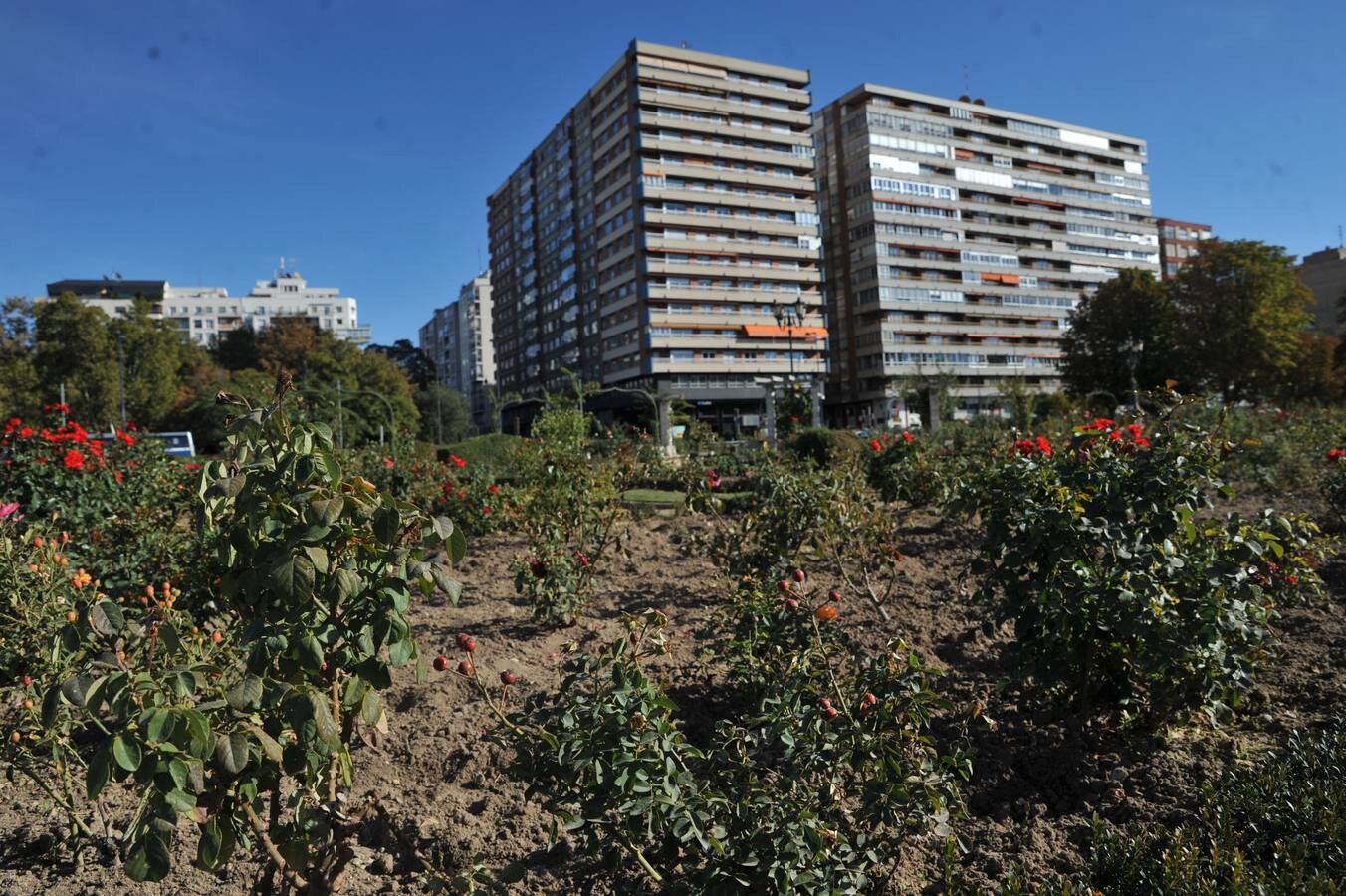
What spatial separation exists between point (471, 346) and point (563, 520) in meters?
114

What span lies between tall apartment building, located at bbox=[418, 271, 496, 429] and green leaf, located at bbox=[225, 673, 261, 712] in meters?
102

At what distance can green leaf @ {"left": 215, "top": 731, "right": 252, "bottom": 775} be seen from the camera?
172 centimetres

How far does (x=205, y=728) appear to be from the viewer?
5.47 feet

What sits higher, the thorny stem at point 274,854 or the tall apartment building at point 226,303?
the tall apartment building at point 226,303

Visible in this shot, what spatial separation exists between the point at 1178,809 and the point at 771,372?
57.8 meters

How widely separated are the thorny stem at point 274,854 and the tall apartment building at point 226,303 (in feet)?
334

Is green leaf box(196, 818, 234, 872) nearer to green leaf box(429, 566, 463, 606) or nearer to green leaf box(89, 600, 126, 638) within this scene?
green leaf box(89, 600, 126, 638)

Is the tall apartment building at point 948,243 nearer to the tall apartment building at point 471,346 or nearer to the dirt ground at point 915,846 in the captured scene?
the tall apartment building at point 471,346

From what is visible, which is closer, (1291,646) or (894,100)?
(1291,646)

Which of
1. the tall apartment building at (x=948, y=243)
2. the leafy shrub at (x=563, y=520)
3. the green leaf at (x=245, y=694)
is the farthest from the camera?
the tall apartment building at (x=948, y=243)

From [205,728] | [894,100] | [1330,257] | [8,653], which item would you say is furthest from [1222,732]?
[1330,257]

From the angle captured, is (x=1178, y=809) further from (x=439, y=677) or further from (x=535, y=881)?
(x=439, y=677)

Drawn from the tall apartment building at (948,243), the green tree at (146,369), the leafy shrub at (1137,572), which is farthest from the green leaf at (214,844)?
the tall apartment building at (948,243)

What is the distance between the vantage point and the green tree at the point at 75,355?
35281mm
